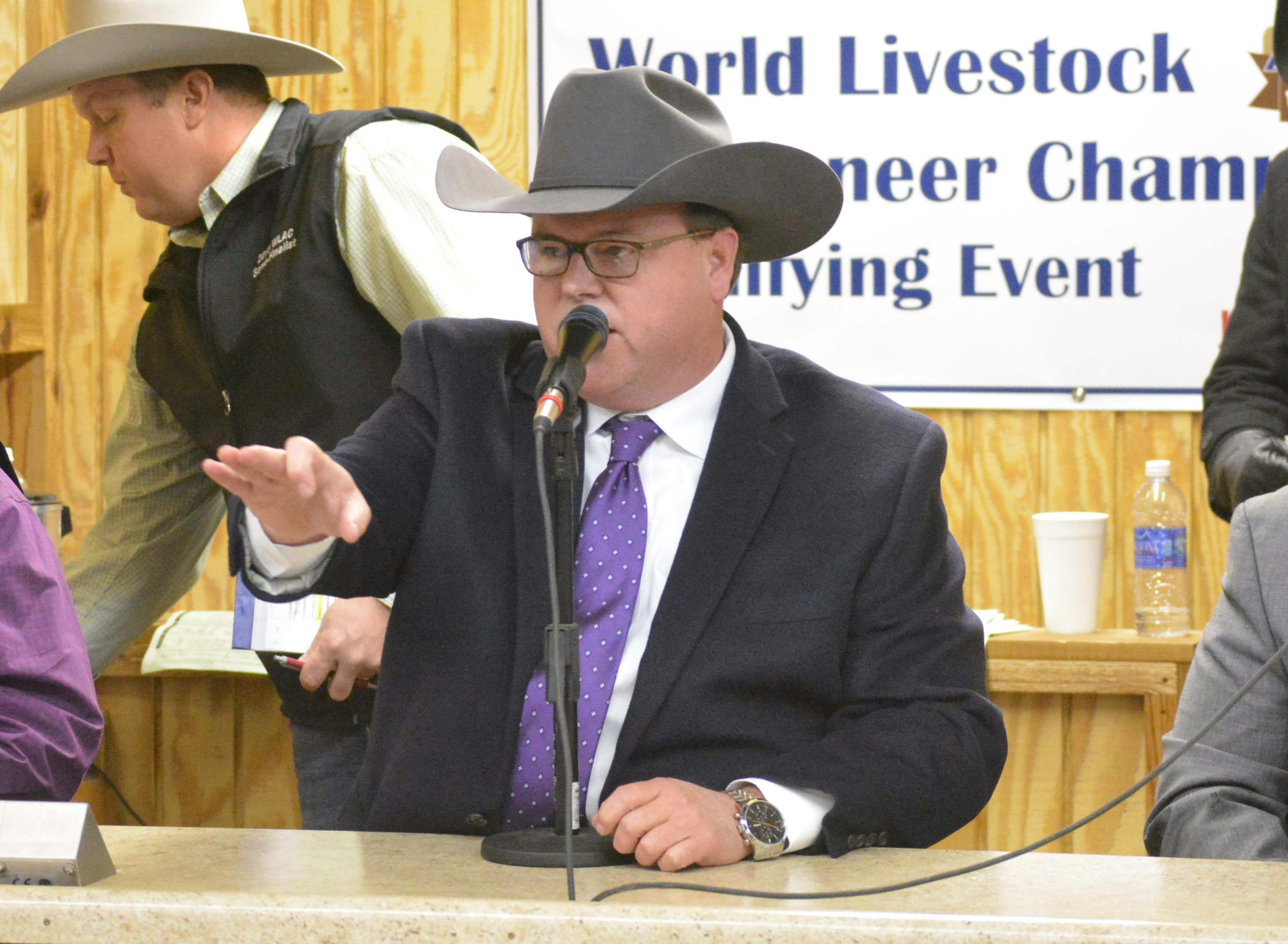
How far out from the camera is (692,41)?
3072 mm

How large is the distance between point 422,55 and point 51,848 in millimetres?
2284

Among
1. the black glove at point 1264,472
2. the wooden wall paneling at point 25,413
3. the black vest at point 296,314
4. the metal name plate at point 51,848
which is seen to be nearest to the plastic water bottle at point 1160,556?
the black glove at point 1264,472

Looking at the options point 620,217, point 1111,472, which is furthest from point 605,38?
point 620,217

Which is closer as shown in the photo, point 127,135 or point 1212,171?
point 127,135

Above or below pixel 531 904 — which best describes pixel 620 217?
above

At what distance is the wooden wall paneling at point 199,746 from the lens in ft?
9.58

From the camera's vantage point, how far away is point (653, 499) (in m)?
1.71

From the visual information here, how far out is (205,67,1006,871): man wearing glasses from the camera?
1.60 metres

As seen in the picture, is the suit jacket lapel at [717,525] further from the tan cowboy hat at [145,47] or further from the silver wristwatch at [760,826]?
the tan cowboy hat at [145,47]

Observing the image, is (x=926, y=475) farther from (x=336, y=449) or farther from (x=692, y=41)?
(x=692, y=41)

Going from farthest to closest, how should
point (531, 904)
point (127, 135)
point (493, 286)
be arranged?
point (127, 135) < point (493, 286) < point (531, 904)

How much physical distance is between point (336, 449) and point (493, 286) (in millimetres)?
581

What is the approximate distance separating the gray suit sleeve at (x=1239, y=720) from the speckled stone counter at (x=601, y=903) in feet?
0.57

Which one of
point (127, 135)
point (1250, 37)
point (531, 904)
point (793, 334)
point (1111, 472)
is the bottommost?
point (531, 904)
